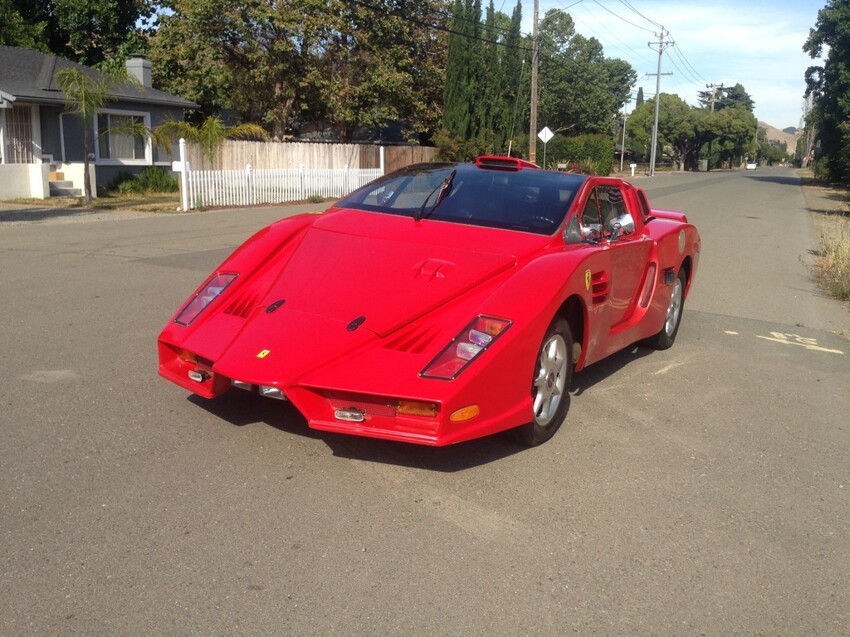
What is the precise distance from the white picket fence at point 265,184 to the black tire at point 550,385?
714 inches

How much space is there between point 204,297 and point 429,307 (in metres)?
1.43

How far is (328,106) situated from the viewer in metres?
33.6

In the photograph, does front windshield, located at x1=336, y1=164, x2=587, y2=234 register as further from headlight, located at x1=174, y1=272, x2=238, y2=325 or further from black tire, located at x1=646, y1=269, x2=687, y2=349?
black tire, located at x1=646, y1=269, x2=687, y2=349

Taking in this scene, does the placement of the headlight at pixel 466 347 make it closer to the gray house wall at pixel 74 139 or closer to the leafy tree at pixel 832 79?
the gray house wall at pixel 74 139

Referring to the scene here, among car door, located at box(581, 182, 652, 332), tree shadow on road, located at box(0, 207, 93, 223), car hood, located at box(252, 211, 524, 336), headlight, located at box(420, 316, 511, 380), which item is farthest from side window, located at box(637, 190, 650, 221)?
tree shadow on road, located at box(0, 207, 93, 223)

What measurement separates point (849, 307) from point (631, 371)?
5.28 meters

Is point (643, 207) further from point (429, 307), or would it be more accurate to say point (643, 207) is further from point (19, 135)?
point (19, 135)

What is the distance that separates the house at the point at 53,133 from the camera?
23078mm

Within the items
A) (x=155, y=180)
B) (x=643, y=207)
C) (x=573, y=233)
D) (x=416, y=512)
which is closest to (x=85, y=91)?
(x=155, y=180)

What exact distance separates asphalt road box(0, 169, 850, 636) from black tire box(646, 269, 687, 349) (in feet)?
1.49

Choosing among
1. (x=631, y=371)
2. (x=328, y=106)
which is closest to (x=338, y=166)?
(x=328, y=106)

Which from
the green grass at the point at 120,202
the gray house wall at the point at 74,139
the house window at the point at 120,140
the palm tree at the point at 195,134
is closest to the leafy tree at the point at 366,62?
the house window at the point at 120,140

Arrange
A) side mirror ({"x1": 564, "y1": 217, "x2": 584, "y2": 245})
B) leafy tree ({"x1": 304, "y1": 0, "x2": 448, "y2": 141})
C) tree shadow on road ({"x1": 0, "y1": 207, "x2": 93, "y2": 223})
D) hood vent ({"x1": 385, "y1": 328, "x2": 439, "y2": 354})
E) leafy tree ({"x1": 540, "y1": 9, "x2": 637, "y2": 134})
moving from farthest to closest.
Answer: leafy tree ({"x1": 540, "y1": 9, "x2": 637, "y2": 134}), leafy tree ({"x1": 304, "y1": 0, "x2": 448, "y2": 141}), tree shadow on road ({"x1": 0, "y1": 207, "x2": 93, "y2": 223}), side mirror ({"x1": 564, "y1": 217, "x2": 584, "y2": 245}), hood vent ({"x1": 385, "y1": 328, "x2": 439, "y2": 354})

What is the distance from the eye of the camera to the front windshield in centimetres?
539
